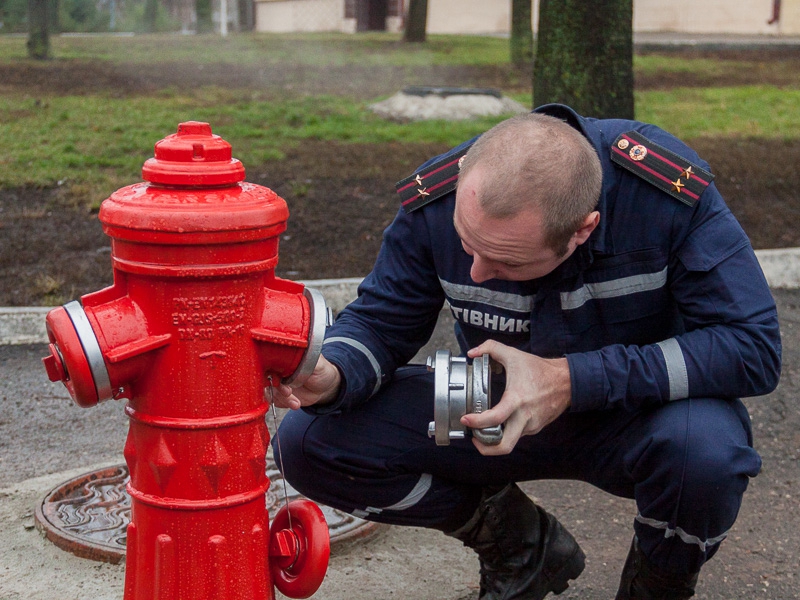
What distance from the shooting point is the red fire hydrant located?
1566 millimetres

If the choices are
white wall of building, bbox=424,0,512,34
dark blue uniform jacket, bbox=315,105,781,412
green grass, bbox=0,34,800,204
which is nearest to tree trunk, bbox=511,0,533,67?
green grass, bbox=0,34,800,204

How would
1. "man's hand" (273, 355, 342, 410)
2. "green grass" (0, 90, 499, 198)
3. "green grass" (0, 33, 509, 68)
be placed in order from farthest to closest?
"green grass" (0, 33, 509, 68), "green grass" (0, 90, 499, 198), "man's hand" (273, 355, 342, 410)

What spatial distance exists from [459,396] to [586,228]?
45cm

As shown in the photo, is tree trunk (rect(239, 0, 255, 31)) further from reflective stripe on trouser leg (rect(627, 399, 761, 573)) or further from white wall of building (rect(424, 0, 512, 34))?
reflective stripe on trouser leg (rect(627, 399, 761, 573))

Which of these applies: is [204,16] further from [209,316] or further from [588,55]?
[209,316]

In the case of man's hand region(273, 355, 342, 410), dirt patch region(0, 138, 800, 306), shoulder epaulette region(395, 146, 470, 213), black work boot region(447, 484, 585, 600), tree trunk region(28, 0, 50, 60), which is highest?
tree trunk region(28, 0, 50, 60)

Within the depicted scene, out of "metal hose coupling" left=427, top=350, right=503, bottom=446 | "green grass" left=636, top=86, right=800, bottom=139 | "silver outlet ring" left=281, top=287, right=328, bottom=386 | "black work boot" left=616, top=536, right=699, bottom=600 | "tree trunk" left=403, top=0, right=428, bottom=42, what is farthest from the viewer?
"tree trunk" left=403, top=0, right=428, bottom=42

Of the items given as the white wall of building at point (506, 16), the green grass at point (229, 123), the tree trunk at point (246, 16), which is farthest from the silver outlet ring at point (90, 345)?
the tree trunk at point (246, 16)

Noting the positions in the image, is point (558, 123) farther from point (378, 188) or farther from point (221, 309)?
point (378, 188)

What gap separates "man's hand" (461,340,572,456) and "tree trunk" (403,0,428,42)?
60.0 ft

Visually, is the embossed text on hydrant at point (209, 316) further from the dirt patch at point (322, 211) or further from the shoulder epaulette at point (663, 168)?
the dirt patch at point (322, 211)

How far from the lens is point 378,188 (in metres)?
6.41

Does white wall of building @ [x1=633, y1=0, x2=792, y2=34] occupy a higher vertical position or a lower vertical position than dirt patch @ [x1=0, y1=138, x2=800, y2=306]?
higher

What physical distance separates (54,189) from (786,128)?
260 inches
